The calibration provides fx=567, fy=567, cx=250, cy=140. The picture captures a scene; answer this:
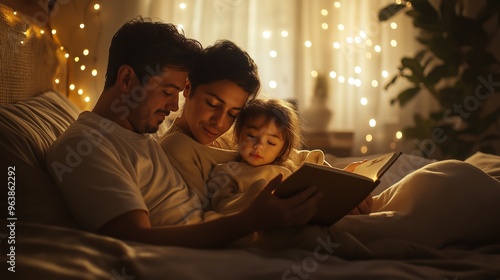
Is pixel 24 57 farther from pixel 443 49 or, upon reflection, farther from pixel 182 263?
pixel 443 49

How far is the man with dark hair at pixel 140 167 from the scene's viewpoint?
41.4 inches

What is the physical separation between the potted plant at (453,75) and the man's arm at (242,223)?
6.59 ft

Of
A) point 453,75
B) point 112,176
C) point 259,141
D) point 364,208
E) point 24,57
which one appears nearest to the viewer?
point 112,176

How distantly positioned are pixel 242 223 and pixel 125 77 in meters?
0.44

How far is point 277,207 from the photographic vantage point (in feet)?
3.57

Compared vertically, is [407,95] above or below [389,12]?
below

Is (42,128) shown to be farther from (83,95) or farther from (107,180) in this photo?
(83,95)

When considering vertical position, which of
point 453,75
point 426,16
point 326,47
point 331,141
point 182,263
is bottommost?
point 331,141

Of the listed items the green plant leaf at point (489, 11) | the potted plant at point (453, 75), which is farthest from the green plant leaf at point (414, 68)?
the green plant leaf at point (489, 11)

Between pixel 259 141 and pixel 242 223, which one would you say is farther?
pixel 259 141

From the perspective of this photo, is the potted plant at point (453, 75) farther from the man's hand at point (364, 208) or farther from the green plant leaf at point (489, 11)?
the man's hand at point (364, 208)

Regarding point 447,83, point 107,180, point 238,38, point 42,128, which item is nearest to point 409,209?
point 107,180

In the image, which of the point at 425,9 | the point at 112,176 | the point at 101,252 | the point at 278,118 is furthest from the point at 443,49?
the point at 101,252

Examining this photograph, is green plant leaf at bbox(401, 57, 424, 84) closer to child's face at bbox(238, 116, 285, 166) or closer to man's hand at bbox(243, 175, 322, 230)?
child's face at bbox(238, 116, 285, 166)
